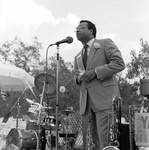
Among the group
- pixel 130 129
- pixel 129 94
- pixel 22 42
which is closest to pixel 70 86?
pixel 129 94

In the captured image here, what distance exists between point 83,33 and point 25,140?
285 cm

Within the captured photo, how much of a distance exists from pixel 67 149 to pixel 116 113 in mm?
3352

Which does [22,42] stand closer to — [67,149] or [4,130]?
[4,130]

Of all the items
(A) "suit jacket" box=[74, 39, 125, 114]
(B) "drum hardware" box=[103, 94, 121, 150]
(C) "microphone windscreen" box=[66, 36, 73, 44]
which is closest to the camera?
(B) "drum hardware" box=[103, 94, 121, 150]

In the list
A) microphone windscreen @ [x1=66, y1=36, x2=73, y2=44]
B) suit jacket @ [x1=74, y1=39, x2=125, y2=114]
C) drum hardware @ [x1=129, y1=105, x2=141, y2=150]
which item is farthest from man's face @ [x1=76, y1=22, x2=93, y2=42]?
drum hardware @ [x1=129, y1=105, x2=141, y2=150]

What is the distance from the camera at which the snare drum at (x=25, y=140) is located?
5418 mm

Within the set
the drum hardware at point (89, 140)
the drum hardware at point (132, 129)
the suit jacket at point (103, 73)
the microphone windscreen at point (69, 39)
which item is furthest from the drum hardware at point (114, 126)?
the microphone windscreen at point (69, 39)

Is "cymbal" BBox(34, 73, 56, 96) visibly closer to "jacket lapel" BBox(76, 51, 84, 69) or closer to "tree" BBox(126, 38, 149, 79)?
"jacket lapel" BBox(76, 51, 84, 69)

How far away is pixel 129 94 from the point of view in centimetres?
2317

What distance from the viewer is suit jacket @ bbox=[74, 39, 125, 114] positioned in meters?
3.19

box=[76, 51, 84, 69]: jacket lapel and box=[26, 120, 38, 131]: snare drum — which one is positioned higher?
box=[76, 51, 84, 69]: jacket lapel

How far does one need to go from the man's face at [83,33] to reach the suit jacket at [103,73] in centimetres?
15

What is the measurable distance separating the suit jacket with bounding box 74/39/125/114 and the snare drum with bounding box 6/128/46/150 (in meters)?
2.51

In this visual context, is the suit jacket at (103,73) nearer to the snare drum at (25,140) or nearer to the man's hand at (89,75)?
the man's hand at (89,75)
